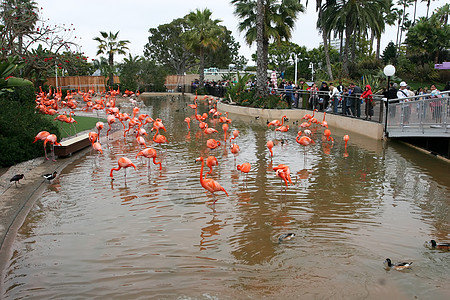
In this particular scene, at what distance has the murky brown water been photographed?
505 centimetres

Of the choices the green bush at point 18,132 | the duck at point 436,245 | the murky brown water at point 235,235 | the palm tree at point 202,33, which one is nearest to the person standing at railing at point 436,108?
the murky brown water at point 235,235

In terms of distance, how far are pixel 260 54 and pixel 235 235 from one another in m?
18.9

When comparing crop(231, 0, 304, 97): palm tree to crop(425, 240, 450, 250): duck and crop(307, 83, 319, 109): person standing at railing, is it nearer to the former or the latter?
crop(307, 83, 319, 109): person standing at railing

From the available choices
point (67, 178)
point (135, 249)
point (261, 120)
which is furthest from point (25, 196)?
point (261, 120)

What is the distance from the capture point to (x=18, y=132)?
432 inches

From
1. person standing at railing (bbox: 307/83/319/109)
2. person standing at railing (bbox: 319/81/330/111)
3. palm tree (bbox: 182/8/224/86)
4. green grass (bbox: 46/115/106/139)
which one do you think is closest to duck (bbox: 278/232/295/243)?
green grass (bbox: 46/115/106/139)

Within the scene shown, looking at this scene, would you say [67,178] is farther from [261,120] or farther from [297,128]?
[261,120]

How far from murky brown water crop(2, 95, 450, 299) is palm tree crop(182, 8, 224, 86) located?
100 ft

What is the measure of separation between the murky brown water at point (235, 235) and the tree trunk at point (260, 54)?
14.3 metres

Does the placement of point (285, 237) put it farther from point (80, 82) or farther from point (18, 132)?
point (80, 82)

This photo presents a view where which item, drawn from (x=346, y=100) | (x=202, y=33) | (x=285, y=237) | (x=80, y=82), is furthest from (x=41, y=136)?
(x=80, y=82)

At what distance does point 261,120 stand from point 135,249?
54.9ft

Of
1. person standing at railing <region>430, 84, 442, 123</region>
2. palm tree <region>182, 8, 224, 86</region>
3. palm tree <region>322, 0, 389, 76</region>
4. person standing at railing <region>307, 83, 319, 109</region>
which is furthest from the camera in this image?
palm tree <region>182, 8, 224, 86</region>

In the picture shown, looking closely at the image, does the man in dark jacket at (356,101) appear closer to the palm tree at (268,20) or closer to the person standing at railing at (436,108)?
the person standing at railing at (436,108)
